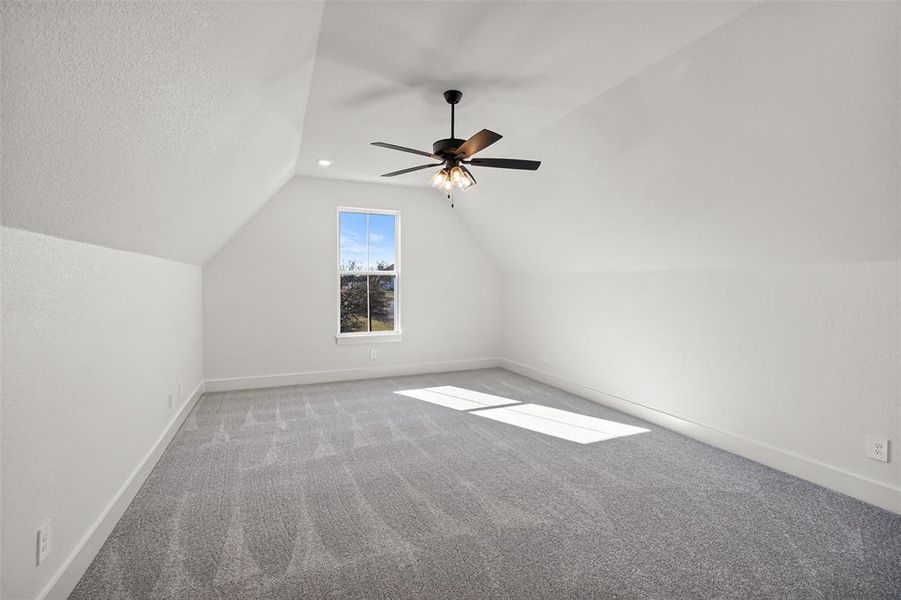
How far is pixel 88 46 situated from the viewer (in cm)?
111

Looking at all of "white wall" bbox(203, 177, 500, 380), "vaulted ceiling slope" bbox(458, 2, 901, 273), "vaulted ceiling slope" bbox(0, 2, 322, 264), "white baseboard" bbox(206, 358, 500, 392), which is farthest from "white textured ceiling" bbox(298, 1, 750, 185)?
"white baseboard" bbox(206, 358, 500, 392)

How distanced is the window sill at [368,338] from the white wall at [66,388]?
2.61 metres

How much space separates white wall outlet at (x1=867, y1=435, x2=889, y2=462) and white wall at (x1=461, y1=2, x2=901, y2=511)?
0.04 metres

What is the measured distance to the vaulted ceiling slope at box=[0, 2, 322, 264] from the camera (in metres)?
1.07

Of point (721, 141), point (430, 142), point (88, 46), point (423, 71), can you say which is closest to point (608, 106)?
point (721, 141)

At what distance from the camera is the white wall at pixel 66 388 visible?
144cm

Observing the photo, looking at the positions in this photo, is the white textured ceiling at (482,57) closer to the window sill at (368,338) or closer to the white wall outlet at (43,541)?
the white wall outlet at (43,541)

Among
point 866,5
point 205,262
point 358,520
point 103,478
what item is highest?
point 866,5

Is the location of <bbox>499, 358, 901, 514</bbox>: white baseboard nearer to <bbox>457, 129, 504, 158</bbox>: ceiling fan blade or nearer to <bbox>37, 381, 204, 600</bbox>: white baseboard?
<bbox>457, 129, 504, 158</bbox>: ceiling fan blade

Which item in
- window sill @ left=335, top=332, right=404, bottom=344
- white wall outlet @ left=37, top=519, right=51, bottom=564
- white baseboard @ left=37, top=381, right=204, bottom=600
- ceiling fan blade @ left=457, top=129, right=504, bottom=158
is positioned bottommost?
white baseboard @ left=37, top=381, right=204, bottom=600

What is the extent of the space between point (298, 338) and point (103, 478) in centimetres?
319

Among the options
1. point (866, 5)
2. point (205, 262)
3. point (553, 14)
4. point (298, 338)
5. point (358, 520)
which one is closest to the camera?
point (866, 5)

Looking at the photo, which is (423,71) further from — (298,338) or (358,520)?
(298,338)

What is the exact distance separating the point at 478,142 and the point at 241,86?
1.30m
